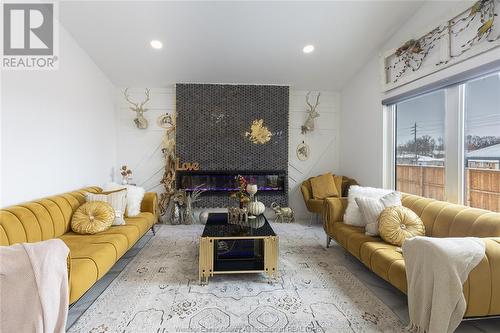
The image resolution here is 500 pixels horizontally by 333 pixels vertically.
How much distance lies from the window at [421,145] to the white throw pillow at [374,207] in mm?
714

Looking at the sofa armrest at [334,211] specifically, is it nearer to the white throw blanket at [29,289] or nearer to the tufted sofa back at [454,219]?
the tufted sofa back at [454,219]

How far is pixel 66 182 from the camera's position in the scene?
336 centimetres

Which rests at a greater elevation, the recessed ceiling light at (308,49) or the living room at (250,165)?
the recessed ceiling light at (308,49)

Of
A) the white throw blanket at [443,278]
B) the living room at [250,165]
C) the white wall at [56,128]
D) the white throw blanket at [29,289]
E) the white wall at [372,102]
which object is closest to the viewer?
the white throw blanket at [29,289]

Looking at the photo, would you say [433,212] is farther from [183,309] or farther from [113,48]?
[113,48]

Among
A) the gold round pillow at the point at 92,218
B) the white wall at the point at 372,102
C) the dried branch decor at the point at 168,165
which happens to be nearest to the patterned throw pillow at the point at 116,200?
the gold round pillow at the point at 92,218

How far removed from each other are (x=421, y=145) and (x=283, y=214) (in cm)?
253

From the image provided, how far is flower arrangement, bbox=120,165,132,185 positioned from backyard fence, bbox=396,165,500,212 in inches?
181

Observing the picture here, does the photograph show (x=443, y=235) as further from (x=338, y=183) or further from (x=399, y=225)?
(x=338, y=183)

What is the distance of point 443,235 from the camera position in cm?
237

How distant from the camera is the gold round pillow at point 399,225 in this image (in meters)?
2.46

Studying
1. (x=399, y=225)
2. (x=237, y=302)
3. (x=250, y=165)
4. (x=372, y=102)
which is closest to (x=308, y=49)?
(x=372, y=102)

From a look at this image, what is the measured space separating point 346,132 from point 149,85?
13.0 ft

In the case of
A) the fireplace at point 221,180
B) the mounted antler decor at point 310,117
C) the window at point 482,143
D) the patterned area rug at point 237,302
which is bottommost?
the patterned area rug at point 237,302
